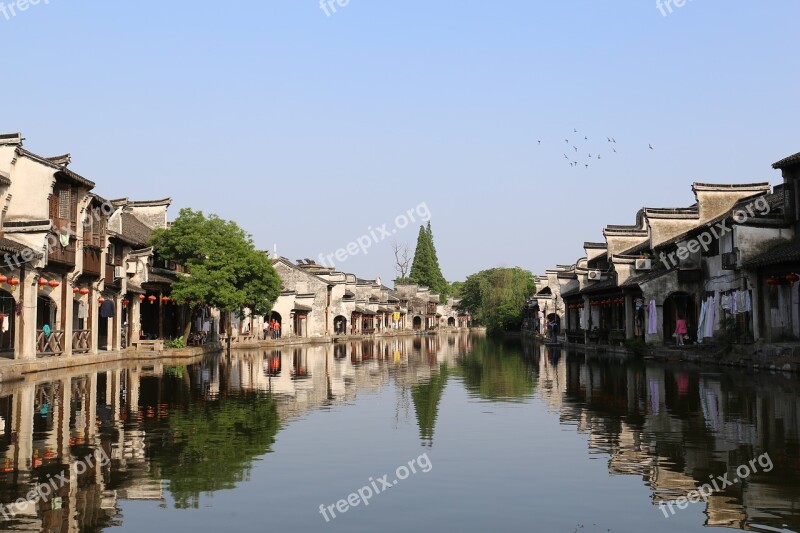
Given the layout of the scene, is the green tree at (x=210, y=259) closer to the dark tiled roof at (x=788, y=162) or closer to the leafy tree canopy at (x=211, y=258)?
the leafy tree canopy at (x=211, y=258)

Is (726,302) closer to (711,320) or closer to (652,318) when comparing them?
(711,320)

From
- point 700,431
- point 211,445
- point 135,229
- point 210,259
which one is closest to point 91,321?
point 210,259

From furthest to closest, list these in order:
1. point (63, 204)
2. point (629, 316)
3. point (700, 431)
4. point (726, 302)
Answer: point (629, 316) → point (726, 302) → point (63, 204) → point (700, 431)

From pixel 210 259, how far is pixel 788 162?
3150 centimetres

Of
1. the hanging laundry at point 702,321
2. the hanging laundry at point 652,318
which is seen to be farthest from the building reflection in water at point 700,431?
the hanging laundry at point 652,318

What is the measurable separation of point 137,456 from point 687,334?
36.7 metres

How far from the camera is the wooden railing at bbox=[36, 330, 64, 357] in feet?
110

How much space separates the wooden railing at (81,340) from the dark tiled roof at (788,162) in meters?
31.4

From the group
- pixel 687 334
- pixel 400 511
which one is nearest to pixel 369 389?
pixel 400 511

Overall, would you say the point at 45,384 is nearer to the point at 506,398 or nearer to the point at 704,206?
the point at 506,398

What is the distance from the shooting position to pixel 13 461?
12352 mm

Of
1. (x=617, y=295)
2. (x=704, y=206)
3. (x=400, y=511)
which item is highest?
(x=704, y=206)

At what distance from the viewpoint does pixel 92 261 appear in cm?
3862

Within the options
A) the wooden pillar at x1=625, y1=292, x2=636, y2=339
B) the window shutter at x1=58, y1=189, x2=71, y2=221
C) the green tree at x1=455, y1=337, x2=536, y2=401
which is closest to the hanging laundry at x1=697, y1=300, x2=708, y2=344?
the green tree at x1=455, y1=337, x2=536, y2=401
